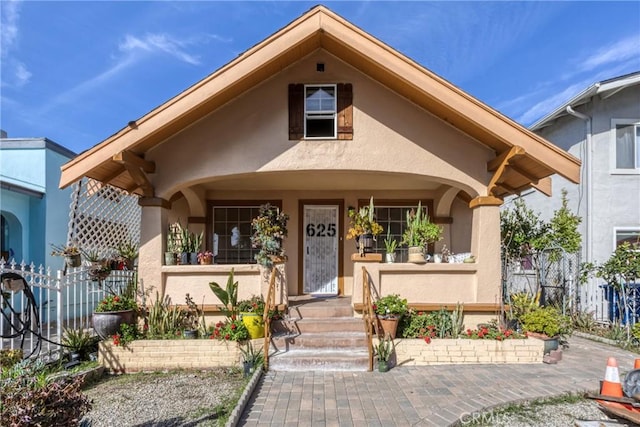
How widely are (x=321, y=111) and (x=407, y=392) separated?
512 cm

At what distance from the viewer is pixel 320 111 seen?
7.26 meters

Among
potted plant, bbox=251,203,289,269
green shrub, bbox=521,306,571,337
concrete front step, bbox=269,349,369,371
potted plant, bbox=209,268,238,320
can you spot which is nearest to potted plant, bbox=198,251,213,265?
potted plant, bbox=209,268,238,320

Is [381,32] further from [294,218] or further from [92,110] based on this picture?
[92,110]

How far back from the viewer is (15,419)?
275cm

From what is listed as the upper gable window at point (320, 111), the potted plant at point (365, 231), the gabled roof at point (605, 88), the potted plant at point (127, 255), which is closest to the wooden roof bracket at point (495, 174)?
the potted plant at point (365, 231)

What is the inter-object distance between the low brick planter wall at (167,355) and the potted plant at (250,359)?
0.85 feet

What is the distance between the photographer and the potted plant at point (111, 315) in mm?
6328

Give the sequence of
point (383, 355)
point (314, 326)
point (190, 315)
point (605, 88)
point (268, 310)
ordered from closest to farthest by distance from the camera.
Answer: point (383, 355) < point (268, 310) < point (314, 326) < point (190, 315) < point (605, 88)

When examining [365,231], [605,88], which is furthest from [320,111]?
[605,88]

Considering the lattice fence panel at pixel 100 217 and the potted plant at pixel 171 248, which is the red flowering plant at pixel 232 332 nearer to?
the potted plant at pixel 171 248

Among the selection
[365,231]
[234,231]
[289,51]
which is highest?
[289,51]

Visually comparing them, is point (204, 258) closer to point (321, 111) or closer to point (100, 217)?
point (100, 217)

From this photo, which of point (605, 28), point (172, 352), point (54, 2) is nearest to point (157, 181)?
point (172, 352)

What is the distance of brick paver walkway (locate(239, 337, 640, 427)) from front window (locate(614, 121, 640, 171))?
22.0 feet
